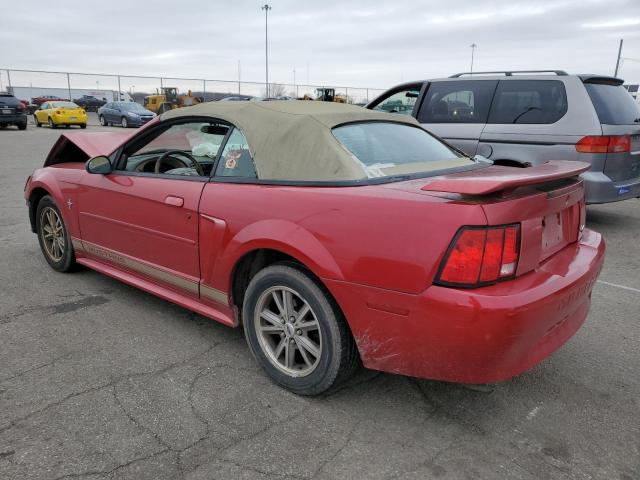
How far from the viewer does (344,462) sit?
219 cm

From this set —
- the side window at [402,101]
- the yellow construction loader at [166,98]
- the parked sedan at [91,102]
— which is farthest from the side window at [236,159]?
the parked sedan at [91,102]

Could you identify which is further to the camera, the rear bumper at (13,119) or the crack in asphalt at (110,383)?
the rear bumper at (13,119)

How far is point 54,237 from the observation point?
452 centimetres

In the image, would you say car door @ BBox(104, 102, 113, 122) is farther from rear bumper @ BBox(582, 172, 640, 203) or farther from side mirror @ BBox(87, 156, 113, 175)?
rear bumper @ BBox(582, 172, 640, 203)

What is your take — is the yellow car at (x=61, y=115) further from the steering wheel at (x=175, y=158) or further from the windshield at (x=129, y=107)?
the steering wheel at (x=175, y=158)

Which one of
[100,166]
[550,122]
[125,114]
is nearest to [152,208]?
[100,166]

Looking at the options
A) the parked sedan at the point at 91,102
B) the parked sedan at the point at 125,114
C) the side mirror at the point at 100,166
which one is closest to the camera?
the side mirror at the point at 100,166

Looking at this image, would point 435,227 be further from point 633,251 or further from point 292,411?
point 633,251

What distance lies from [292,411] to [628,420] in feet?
5.37

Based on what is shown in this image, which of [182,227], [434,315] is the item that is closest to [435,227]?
[434,315]

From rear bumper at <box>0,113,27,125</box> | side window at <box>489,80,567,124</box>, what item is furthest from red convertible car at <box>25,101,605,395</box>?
rear bumper at <box>0,113,27,125</box>

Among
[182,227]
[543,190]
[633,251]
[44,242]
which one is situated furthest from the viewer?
[633,251]

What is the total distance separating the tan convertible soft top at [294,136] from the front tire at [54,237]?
1925 mm

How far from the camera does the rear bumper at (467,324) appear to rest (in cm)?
207
